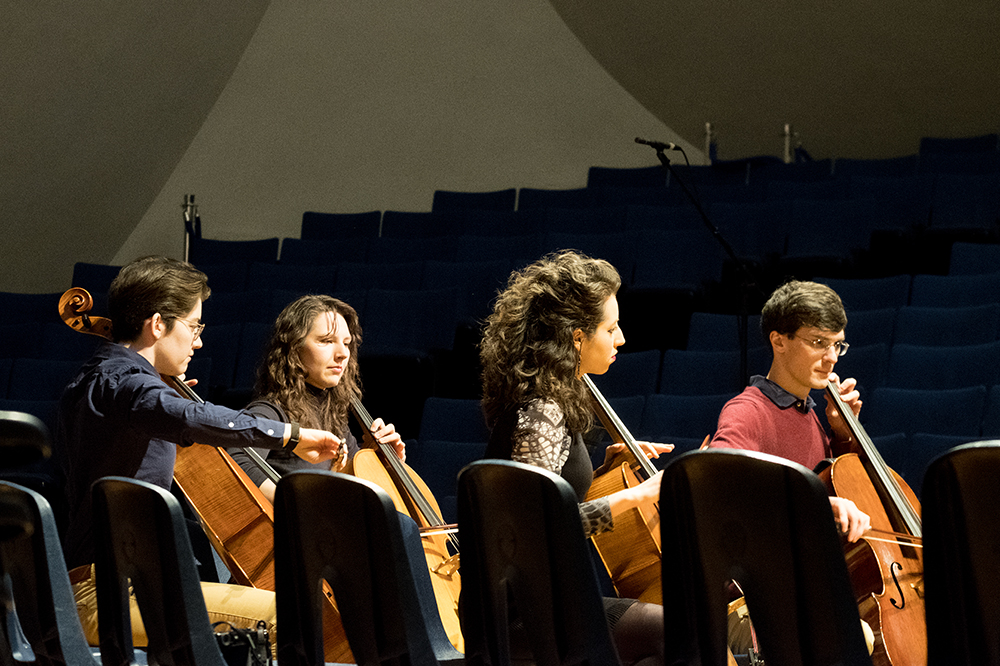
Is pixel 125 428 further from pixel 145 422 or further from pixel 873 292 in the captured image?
pixel 873 292

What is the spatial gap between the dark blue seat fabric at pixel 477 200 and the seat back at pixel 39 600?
13.7 ft

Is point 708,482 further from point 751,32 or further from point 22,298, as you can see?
point 751,32

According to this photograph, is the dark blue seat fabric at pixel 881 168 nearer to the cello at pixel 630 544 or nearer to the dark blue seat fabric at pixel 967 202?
the dark blue seat fabric at pixel 967 202

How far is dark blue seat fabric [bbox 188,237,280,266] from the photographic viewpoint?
5.10 m

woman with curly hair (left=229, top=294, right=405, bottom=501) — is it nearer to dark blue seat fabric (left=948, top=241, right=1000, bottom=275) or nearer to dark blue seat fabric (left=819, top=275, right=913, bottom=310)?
dark blue seat fabric (left=819, top=275, right=913, bottom=310)

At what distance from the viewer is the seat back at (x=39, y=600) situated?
1.31 m

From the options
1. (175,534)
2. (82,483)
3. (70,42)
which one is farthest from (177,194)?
(175,534)

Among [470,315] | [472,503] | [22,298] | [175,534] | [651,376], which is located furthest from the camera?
[22,298]

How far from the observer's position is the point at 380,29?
6.16 metres

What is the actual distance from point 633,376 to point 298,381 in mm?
1469

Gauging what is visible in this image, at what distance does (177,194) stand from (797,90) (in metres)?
3.67

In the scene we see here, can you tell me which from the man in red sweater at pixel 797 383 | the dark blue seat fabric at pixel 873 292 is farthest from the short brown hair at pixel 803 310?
the dark blue seat fabric at pixel 873 292

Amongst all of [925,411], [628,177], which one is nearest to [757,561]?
[925,411]

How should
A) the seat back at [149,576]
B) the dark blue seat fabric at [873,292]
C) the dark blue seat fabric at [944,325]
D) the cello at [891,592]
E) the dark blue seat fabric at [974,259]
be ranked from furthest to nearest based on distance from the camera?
the dark blue seat fabric at [974,259] → the dark blue seat fabric at [873,292] → the dark blue seat fabric at [944,325] → the cello at [891,592] → the seat back at [149,576]
